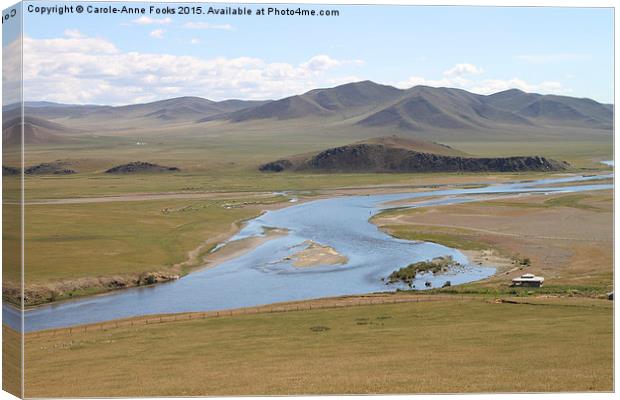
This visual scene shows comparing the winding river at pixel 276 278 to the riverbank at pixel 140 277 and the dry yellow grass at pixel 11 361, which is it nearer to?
the dry yellow grass at pixel 11 361

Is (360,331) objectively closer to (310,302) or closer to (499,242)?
(310,302)

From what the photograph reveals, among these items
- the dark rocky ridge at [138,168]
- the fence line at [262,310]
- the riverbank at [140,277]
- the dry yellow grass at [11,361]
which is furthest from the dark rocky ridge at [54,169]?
the dry yellow grass at [11,361]

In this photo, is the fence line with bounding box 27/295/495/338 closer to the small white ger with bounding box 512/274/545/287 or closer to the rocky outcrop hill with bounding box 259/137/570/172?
the small white ger with bounding box 512/274/545/287

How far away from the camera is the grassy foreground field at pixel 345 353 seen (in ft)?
76.8

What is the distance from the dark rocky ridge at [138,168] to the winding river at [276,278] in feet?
207

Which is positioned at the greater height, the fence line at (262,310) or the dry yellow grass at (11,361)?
the dry yellow grass at (11,361)

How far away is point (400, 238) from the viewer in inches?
2432

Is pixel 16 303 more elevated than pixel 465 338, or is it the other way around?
pixel 16 303

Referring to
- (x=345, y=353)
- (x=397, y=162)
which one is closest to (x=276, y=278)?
(x=345, y=353)

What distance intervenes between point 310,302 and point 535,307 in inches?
418

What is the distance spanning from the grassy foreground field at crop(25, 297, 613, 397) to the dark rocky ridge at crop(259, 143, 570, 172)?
10355 cm

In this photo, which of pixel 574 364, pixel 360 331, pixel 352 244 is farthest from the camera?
pixel 352 244

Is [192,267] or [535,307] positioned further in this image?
[192,267]

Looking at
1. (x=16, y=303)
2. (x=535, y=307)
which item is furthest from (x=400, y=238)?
(x=16, y=303)
